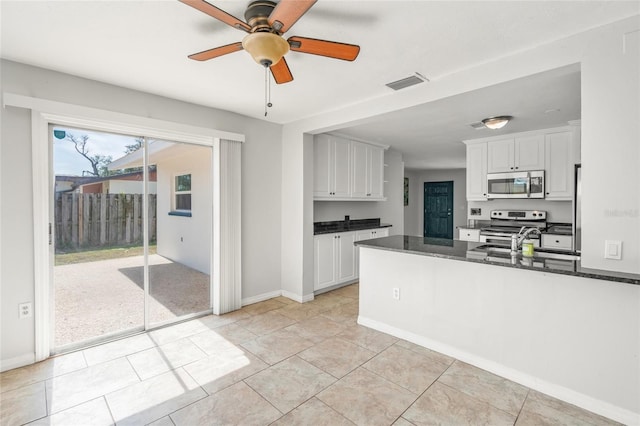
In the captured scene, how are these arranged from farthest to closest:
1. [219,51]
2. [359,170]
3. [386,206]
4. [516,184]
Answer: [386,206]
[359,170]
[516,184]
[219,51]

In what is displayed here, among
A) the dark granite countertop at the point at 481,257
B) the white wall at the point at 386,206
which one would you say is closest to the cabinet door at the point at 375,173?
the white wall at the point at 386,206

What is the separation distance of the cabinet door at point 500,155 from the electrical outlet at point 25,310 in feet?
19.3

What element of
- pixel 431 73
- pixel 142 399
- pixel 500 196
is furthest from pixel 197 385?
pixel 500 196

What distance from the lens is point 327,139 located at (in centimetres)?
458

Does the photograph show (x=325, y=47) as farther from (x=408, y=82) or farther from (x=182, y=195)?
(x=182, y=195)

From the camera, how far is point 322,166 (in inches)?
179

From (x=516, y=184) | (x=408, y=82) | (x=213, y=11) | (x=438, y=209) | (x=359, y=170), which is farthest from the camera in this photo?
(x=438, y=209)

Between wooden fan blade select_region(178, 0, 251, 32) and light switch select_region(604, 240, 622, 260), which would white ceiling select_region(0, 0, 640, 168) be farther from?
light switch select_region(604, 240, 622, 260)

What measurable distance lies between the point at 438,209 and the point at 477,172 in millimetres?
4676

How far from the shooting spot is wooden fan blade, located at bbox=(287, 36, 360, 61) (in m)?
1.71

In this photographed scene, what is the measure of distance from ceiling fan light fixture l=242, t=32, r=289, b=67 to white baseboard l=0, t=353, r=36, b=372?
9.91ft

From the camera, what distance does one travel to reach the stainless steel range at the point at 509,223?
15.6 ft

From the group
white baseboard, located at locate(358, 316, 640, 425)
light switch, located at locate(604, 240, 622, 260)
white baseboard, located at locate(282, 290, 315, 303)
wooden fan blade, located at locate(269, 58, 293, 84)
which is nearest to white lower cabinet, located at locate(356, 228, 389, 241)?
white baseboard, located at locate(282, 290, 315, 303)

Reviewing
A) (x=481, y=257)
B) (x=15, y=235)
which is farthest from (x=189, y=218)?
(x=481, y=257)
